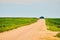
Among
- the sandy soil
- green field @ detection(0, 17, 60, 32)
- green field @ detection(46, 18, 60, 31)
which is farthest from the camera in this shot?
green field @ detection(46, 18, 60, 31)

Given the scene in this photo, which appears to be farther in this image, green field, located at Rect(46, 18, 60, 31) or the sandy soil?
green field, located at Rect(46, 18, 60, 31)

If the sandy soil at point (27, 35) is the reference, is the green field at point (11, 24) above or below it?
below

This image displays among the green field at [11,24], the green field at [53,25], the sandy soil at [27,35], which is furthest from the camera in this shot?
the green field at [53,25]

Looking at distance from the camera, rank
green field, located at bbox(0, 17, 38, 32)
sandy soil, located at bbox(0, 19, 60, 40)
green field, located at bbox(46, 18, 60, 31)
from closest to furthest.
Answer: sandy soil, located at bbox(0, 19, 60, 40)
green field, located at bbox(0, 17, 38, 32)
green field, located at bbox(46, 18, 60, 31)

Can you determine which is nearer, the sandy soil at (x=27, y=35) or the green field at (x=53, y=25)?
the sandy soil at (x=27, y=35)

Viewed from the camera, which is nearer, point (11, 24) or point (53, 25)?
point (11, 24)

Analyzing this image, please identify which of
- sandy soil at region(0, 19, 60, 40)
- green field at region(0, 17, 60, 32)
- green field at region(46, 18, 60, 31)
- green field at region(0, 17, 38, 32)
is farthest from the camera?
green field at region(46, 18, 60, 31)

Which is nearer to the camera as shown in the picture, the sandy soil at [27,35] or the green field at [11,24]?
the sandy soil at [27,35]

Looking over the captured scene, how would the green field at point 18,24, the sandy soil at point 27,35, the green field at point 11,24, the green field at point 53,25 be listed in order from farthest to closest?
the green field at point 53,25 < the green field at point 18,24 < the green field at point 11,24 < the sandy soil at point 27,35

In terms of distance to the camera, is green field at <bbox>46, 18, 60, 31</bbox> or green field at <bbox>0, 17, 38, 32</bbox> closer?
green field at <bbox>0, 17, 38, 32</bbox>

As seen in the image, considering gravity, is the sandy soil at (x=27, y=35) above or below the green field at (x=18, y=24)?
above

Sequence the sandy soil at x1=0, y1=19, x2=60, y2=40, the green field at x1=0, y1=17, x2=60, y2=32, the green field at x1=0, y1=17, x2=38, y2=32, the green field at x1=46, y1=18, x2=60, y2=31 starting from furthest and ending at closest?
the green field at x1=46, y1=18, x2=60, y2=31 → the green field at x1=0, y1=17, x2=60, y2=32 → the green field at x1=0, y1=17, x2=38, y2=32 → the sandy soil at x1=0, y1=19, x2=60, y2=40

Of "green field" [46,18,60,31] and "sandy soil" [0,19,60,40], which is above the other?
"sandy soil" [0,19,60,40]

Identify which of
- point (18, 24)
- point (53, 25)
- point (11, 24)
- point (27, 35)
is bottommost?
point (53, 25)
